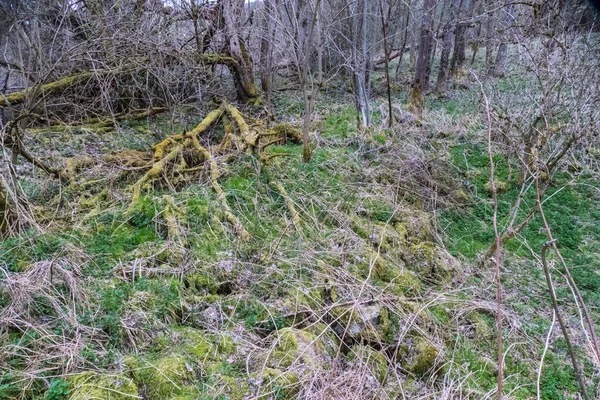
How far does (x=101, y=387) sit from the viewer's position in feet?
5.91

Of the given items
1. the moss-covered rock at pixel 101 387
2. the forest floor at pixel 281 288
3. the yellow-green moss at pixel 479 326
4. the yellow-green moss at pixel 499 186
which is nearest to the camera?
the moss-covered rock at pixel 101 387

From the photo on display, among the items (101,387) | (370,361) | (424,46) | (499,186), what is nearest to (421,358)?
(370,361)

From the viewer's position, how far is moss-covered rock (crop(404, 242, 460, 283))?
3.47m

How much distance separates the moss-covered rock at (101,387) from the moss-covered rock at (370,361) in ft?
4.06

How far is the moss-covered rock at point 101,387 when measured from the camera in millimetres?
1756

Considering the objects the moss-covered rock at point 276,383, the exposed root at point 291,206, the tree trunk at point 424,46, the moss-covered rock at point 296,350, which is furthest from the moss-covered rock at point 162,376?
the tree trunk at point 424,46

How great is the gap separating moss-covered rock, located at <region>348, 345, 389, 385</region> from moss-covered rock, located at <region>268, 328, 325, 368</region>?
20cm

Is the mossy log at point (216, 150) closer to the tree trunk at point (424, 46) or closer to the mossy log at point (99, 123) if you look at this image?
the mossy log at point (99, 123)

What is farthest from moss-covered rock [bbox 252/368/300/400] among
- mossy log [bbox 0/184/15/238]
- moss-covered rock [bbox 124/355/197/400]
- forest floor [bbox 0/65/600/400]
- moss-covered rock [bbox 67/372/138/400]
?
mossy log [bbox 0/184/15/238]

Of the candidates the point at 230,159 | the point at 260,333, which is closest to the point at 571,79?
the point at 230,159

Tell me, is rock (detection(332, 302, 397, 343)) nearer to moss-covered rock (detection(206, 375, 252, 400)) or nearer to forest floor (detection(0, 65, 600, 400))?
forest floor (detection(0, 65, 600, 400))

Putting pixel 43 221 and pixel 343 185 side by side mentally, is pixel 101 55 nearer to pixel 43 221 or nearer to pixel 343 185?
pixel 43 221

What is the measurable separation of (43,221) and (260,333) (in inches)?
80.1

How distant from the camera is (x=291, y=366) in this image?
2.12m
